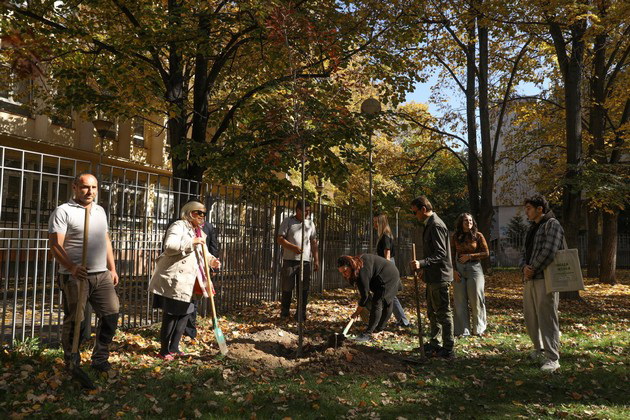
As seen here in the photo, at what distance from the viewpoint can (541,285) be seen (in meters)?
6.27

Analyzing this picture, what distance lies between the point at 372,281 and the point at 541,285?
2186mm

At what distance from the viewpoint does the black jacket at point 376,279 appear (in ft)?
23.2

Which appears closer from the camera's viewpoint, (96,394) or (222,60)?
(96,394)

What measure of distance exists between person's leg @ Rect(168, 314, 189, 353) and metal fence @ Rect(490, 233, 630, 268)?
102 feet

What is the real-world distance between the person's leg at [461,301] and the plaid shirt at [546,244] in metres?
1.85

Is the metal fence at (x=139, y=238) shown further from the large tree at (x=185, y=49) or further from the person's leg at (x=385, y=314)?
the person's leg at (x=385, y=314)

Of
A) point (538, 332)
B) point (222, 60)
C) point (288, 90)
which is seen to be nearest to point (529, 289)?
point (538, 332)

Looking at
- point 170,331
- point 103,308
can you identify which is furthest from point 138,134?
point 103,308

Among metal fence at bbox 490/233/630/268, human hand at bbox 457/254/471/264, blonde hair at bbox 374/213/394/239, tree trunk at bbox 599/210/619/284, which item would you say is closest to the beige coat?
blonde hair at bbox 374/213/394/239

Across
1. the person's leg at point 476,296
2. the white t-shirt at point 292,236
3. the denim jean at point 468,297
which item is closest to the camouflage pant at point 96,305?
the white t-shirt at point 292,236

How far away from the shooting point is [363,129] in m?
10.9

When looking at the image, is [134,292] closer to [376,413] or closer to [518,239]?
[376,413]

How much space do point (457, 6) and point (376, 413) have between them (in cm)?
1231

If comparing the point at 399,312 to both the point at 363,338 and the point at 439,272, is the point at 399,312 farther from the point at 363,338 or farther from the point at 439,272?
the point at 439,272
